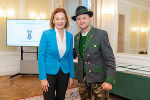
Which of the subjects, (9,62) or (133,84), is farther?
(9,62)

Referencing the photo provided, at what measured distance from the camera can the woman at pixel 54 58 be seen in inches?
56.8

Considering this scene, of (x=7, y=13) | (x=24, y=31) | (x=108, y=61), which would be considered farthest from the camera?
(x=7, y=13)

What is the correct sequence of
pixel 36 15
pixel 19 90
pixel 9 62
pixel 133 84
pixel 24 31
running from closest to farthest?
pixel 133 84 < pixel 19 90 < pixel 24 31 < pixel 9 62 < pixel 36 15

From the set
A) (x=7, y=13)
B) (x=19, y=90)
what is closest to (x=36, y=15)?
(x=7, y=13)

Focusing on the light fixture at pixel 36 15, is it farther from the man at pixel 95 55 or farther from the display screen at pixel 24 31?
the man at pixel 95 55

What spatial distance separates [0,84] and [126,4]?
4.03m

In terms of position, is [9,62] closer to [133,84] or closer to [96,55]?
[133,84]

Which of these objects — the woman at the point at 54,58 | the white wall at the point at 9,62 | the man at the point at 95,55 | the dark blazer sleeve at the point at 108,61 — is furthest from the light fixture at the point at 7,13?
the dark blazer sleeve at the point at 108,61

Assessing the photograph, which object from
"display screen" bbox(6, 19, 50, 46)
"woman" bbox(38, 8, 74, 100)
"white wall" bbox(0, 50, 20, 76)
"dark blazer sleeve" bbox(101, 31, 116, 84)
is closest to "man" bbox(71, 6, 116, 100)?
"dark blazer sleeve" bbox(101, 31, 116, 84)

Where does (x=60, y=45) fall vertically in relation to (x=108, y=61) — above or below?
above

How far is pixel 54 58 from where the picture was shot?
4.84 feet

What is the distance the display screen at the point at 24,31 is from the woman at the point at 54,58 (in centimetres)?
337

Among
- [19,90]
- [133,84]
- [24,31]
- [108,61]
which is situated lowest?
[19,90]

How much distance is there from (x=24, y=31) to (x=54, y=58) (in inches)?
143
